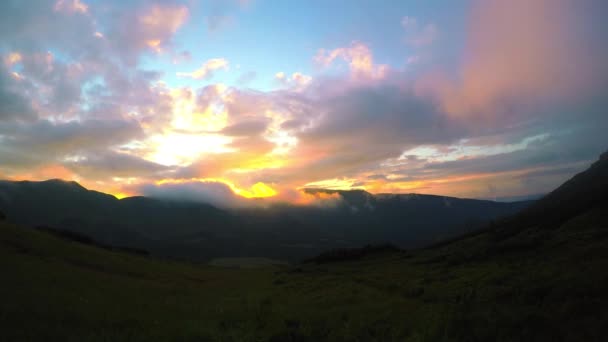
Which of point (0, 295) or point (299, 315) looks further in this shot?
point (299, 315)

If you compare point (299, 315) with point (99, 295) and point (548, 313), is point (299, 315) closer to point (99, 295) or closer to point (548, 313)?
point (548, 313)

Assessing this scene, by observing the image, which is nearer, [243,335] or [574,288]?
[243,335]

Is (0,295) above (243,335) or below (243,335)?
above

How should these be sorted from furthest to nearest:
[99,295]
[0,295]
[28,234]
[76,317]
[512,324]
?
[28,234] → [99,295] → [0,295] → [76,317] → [512,324]

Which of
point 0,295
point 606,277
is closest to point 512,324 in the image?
point 606,277

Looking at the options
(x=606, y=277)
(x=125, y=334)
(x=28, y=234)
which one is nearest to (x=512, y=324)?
(x=606, y=277)

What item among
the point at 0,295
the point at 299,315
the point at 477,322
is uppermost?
the point at 0,295

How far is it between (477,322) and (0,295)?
2082cm

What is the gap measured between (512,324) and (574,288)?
518cm

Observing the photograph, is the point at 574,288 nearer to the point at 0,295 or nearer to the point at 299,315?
the point at 299,315

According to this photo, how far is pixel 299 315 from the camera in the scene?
1689 centimetres

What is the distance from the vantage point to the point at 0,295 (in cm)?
1547

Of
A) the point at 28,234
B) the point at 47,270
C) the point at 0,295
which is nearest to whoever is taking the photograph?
the point at 0,295

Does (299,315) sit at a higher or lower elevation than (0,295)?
lower
